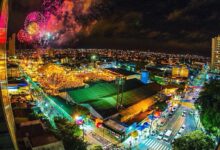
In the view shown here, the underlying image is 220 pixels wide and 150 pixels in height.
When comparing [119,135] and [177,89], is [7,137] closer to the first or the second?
[119,135]

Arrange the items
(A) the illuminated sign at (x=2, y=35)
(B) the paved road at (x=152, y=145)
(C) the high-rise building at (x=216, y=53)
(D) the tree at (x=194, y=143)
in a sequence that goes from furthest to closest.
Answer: (C) the high-rise building at (x=216, y=53) < (B) the paved road at (x=152, y=145) < (D) the tree at (x=194, y=143) < (A) the illuminated sign at (x=2, y=35)

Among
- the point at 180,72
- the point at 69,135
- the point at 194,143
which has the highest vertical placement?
the point at 180,72

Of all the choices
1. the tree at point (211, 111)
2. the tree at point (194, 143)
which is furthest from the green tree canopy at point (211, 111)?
the tree at point (194, 143)

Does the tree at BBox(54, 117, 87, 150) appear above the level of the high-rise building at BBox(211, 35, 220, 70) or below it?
below

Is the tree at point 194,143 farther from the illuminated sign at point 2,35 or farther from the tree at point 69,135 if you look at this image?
the illuminated sign at point 2,35

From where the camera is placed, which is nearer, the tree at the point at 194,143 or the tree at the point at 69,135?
the tree at the point at 69,135

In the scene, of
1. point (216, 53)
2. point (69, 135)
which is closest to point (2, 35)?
point (69, 135)

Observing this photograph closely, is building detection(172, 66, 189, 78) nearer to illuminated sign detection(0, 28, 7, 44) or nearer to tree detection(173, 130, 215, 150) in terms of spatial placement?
tree detection(173, 130, 215, 150)

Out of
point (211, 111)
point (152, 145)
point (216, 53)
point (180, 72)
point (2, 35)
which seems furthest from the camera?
point (216, 53)

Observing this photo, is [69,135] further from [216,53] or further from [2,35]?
[216,53]

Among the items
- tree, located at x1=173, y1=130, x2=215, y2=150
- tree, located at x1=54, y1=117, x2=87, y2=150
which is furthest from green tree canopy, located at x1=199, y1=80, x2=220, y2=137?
Answer: tree, located at x1=54, y1=117, x2=87, y2=150

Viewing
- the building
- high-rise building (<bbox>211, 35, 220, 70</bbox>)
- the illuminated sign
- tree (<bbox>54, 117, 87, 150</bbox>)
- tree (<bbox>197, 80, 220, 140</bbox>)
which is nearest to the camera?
the illuminated sign
